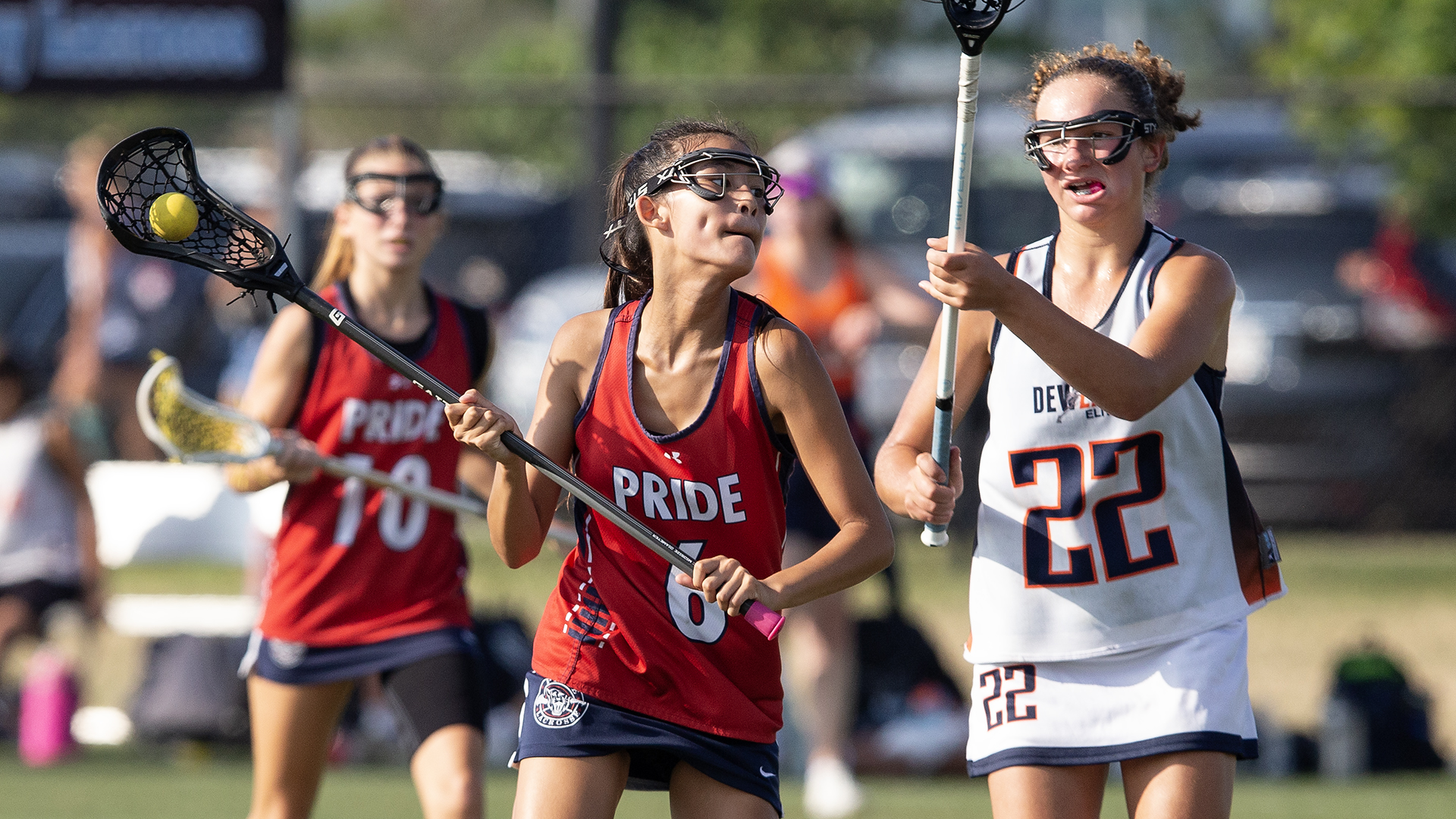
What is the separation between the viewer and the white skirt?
3424mm

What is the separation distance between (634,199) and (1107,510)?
3.65 feet

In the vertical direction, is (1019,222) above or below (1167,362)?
above

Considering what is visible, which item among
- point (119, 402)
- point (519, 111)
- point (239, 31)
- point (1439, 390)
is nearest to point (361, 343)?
point (239, 31)

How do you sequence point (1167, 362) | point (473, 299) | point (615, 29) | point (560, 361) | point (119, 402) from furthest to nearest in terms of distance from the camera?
point (473, 299) → point (119, 402) → point (615, 29) → point (560, 361) → point (1167, 362)

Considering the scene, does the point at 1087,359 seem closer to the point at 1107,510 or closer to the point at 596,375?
the point at 1107,510

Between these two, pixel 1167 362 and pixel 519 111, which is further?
pixel 519 111

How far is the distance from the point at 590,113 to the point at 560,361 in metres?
6.02

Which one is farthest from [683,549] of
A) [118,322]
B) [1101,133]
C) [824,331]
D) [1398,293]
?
[1398,293]

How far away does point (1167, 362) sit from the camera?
3.31m

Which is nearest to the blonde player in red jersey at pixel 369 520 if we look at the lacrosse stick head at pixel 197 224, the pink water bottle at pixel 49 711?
the lacrosse stick head at pixel 197 224

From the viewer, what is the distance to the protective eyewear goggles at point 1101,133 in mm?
3473

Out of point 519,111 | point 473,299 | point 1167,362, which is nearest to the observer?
point 1167,362

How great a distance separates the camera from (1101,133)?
137 inches

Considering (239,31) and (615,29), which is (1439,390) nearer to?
(615,29)
